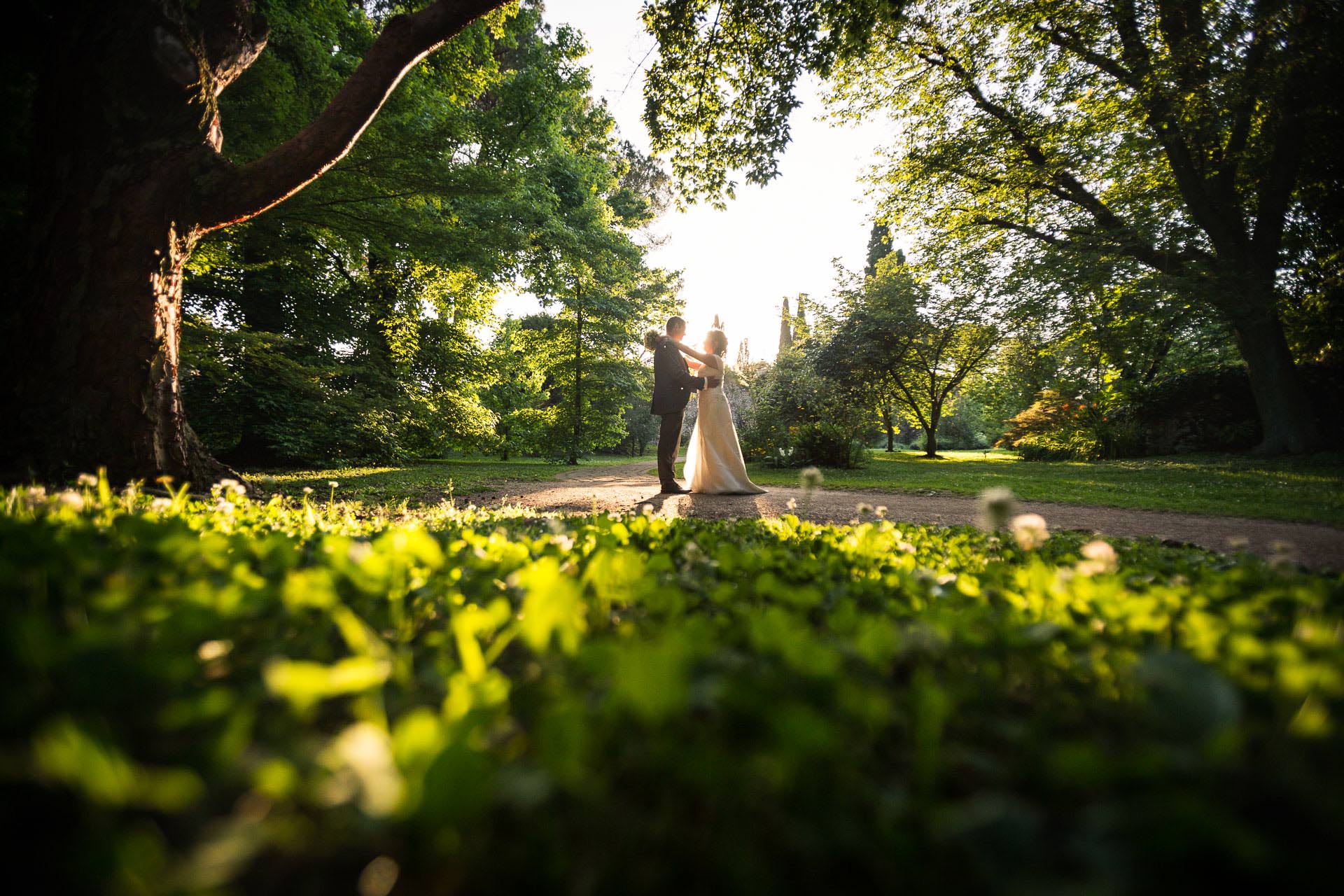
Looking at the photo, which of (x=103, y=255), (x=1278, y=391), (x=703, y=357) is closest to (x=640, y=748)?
(x=103, y=255)

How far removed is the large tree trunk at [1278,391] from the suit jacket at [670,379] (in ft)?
42.5

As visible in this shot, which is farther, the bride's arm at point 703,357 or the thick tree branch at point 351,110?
the bride's arm at point 703,357

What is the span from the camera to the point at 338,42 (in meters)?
10.6

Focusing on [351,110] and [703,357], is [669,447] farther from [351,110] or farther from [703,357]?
[351,110]

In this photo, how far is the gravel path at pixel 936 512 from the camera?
4.25 metres

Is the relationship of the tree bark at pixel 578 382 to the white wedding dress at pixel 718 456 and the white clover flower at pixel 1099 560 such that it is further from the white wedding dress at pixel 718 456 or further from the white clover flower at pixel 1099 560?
the white clover flower at pixel 1099 560

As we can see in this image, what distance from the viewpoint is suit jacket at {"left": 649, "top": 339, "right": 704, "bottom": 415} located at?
8156mm

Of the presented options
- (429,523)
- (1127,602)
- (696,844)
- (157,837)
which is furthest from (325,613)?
(429,523)

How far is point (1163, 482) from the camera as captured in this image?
8852 millimetres

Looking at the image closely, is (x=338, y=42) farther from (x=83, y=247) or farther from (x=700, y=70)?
(x=83, y=247)

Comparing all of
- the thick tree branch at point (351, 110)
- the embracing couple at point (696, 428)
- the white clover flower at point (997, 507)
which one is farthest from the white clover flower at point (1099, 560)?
the embracing couple at point (696, 428)

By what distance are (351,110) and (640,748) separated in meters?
6.09

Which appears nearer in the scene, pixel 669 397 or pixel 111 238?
pixel 111 238

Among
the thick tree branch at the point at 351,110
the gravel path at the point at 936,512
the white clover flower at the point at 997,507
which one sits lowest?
the gravel path at the point at 936,512
